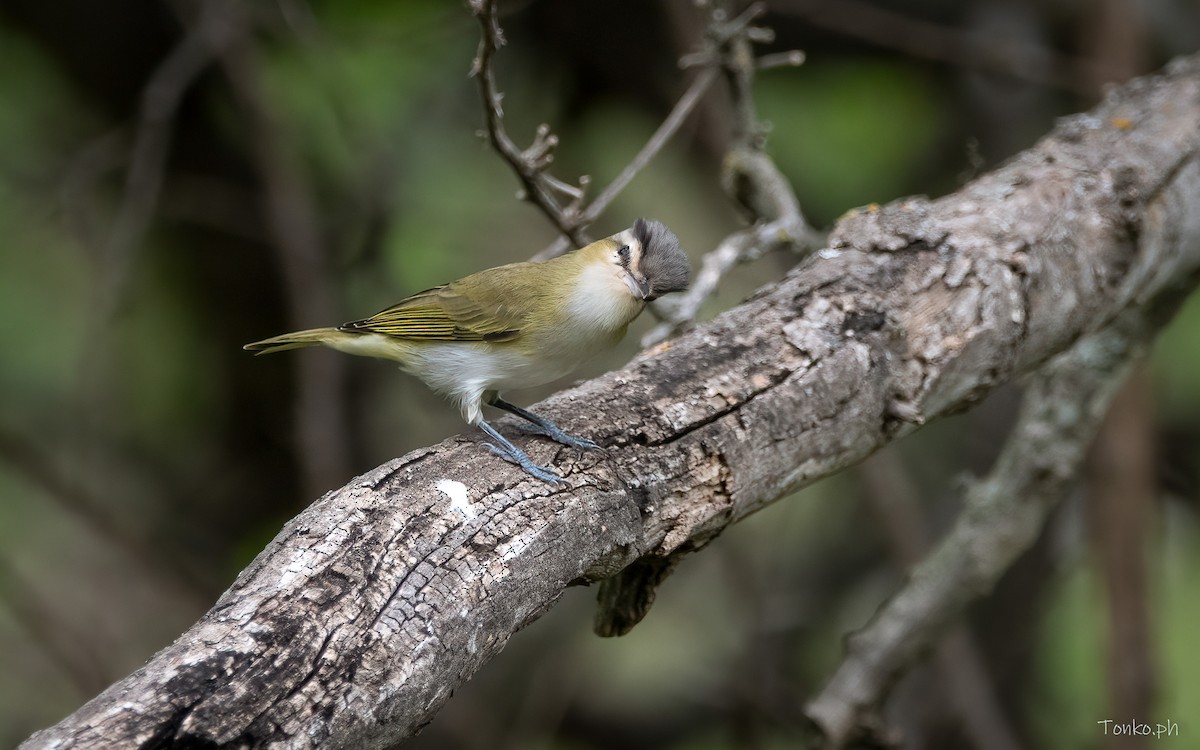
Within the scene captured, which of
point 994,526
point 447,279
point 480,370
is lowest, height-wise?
point 994,526

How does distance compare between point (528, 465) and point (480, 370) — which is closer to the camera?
point (528, 465)

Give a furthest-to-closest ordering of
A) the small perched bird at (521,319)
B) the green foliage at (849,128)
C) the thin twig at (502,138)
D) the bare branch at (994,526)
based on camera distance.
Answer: the green foliage at (849,128)
the bare branch at (994,526)
the small perched bird at (521,319)
the thin twig at (502,138)

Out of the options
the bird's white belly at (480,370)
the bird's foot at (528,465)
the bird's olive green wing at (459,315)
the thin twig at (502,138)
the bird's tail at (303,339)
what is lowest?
the bird's foot at (528,465)

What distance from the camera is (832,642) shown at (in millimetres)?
5688

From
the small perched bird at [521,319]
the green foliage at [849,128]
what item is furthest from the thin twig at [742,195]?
the green foliage at [849,128]

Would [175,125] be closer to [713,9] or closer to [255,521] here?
[255,521]

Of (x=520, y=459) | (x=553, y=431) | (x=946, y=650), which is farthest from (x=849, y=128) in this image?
(x=520, y=459)

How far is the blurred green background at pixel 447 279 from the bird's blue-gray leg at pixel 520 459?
2608 mm

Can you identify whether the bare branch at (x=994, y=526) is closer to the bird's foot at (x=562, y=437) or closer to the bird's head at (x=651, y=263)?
the bird's head at (x=651, y=263)

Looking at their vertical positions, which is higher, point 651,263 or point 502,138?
point 502,138

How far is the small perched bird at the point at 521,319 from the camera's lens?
282cm

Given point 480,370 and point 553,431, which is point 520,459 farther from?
point 480,370

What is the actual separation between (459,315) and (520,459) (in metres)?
0.98

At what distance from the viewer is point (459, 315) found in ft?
9.93
